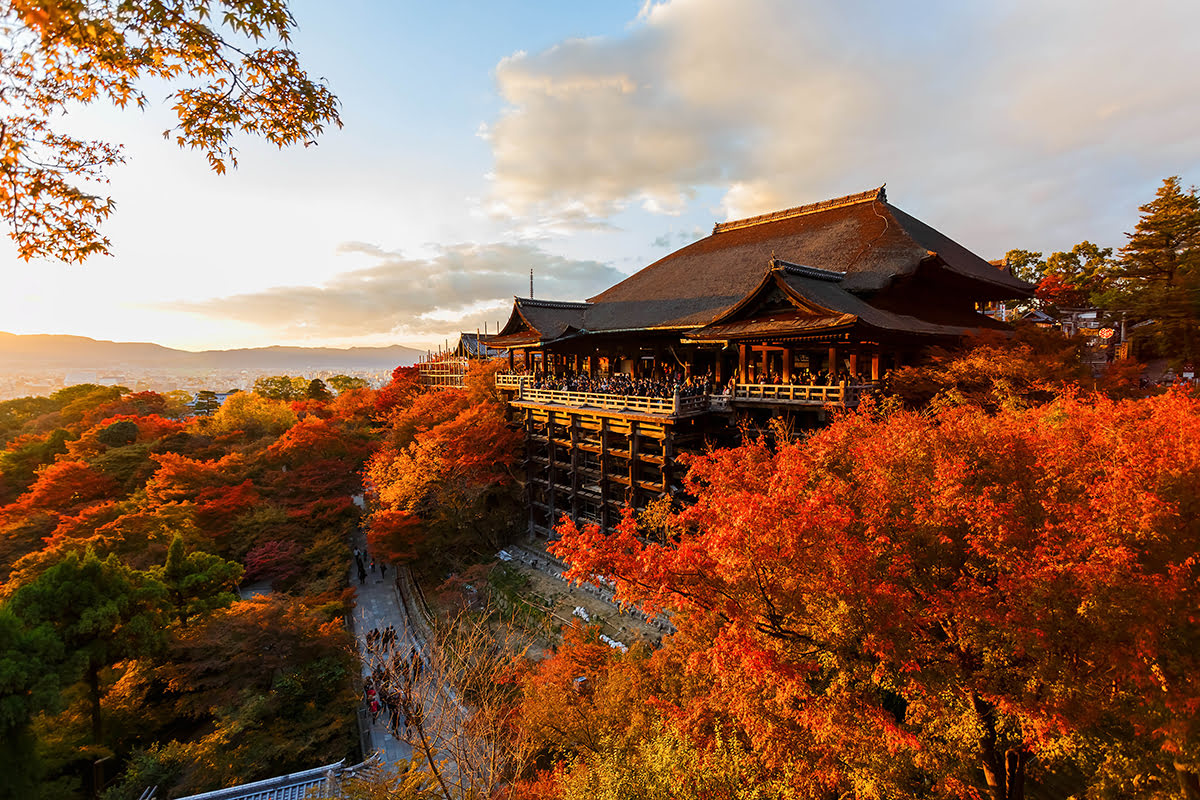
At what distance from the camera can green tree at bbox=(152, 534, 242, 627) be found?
1403 cm

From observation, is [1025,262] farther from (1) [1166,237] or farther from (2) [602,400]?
(2) [602,400]

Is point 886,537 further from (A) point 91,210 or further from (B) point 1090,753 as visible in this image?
(A) point 91,210

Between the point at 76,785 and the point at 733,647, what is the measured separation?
1516 centimetres

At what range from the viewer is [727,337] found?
1650cm

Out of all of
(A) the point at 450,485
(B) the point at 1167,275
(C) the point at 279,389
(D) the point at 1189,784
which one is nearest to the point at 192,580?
(A) the point at 450,485

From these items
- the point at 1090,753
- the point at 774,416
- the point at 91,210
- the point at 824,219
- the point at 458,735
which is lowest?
the point at 458,735

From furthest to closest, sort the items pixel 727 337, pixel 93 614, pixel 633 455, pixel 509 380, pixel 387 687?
pixel 509 380
pixel 633 455
pixel 727 337
pixel 387 687
pixel 93 614

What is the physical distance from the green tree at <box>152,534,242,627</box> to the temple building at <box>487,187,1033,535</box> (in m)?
12.9

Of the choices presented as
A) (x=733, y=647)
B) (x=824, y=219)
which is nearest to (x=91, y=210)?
(x=733, y=647)

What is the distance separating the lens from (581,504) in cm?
2377

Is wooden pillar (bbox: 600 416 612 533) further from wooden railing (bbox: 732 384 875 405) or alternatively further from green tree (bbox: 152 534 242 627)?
green tree (bbox: 152 534 242 627)

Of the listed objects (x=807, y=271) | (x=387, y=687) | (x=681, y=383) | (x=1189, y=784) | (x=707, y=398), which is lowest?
(x=387, y=687)

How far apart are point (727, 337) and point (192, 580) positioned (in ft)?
61.4

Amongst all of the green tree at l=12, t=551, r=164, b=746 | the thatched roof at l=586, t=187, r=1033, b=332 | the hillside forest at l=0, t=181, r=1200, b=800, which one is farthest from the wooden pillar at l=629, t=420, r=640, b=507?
the green tree at l=12, t=551, r=164, b=746
